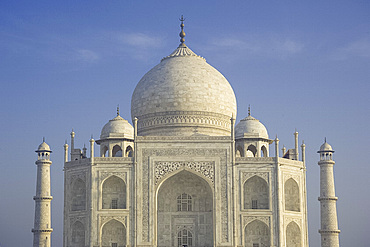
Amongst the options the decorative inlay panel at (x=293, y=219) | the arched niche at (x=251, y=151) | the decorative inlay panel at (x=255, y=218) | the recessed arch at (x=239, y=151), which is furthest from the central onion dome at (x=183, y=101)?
the decorative inlay panel at (x=293, y=219)

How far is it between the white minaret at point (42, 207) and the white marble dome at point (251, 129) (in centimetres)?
943

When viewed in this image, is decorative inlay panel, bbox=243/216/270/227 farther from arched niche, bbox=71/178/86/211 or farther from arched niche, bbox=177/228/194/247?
arched niche, bbox=71/178/86/211

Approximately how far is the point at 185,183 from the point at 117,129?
3879 mm

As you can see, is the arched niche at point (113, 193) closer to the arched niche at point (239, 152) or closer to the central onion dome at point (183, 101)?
the central onion dome at point (183, 101)

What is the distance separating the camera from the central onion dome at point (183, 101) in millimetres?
30844

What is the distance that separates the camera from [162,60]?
33.2 m

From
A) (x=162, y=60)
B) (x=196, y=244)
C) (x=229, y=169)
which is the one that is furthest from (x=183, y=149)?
(x=162, y=60)

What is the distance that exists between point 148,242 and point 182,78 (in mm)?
7881

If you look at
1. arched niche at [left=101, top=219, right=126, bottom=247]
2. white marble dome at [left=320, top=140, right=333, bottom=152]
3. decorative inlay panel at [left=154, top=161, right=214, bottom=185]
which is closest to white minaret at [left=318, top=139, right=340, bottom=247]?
white marble dome at [left=320, top=140, right=333, bottom=152]

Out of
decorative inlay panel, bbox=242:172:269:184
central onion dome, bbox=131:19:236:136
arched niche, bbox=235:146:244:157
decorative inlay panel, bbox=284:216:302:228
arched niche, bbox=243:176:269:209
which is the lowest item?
decorative inlay panel, bbox=284:216:302:228

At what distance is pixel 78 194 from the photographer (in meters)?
29.6

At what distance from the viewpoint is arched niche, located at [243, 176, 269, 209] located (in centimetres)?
2895

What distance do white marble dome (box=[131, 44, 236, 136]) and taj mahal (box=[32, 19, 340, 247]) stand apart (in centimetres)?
5

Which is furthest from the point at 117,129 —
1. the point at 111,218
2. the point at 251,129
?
the point at 251,129
